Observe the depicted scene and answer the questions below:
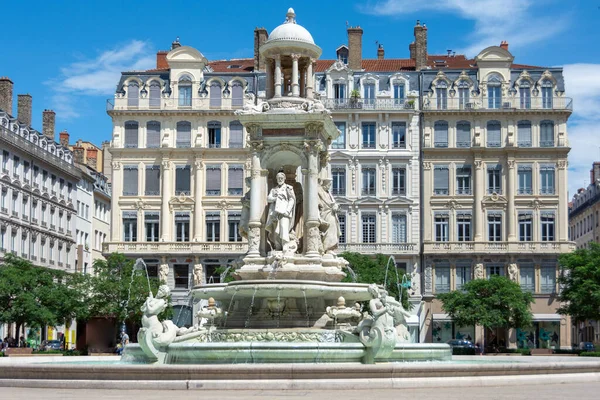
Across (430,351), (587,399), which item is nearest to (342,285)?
(430,351)

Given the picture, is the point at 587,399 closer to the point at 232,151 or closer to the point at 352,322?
the point at 352,322

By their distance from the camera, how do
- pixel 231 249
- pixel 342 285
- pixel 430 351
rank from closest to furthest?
pixel 430 351 → pixel 342 285 → pixel 231 249

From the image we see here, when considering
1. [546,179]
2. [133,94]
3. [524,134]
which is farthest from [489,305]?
[133,94]

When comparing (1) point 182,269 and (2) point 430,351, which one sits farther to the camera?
(1) point 182,269

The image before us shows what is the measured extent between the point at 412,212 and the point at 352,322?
172 ft

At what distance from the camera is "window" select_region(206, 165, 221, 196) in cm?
8069

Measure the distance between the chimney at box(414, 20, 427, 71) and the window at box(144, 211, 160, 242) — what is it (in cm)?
2355

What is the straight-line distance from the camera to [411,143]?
80.6m

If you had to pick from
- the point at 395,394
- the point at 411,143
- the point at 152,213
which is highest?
the point at 411,143

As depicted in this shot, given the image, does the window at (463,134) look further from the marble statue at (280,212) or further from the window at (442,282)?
the marble statue at (280,212)

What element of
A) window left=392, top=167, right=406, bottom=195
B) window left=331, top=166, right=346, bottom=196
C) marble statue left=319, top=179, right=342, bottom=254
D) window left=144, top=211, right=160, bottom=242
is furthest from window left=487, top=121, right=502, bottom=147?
marble statue left=319, top=179, right=342, bottom=254

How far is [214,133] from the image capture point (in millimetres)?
81000

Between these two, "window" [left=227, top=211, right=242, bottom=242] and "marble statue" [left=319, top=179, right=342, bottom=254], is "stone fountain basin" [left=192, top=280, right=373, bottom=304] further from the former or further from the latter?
"window" [left=227, top=211, right=242, bottom=242]

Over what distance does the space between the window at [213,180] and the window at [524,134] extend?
23.1 meters
